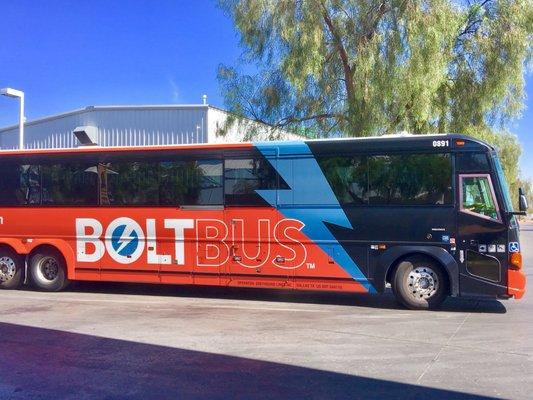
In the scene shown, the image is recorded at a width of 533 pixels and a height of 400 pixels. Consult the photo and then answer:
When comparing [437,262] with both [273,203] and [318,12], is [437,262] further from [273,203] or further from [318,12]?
[318,12]

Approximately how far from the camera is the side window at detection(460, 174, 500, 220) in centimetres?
963

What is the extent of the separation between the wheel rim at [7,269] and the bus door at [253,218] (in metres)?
5.00

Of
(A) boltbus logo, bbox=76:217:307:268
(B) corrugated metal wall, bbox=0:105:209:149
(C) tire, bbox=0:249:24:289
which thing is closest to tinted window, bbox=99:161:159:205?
(A) boltbus logo, bbox=76:217:307:268

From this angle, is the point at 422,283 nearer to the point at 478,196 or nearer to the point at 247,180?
the point at 478,196

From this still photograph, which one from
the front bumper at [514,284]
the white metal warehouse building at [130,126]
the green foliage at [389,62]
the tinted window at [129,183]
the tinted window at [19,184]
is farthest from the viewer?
the white metal warehouse building at [130,126]

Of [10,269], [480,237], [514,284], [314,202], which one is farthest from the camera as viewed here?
[10,269]

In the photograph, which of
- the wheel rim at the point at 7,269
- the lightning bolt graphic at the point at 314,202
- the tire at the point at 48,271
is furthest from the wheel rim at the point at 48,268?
the lightning bolt graphic at the point at 314,202

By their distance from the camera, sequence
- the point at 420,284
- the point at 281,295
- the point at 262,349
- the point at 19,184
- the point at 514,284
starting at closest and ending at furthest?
the point at 262,349 → the point at 514,284 → the point at 420,284 → the point at 281,295 → the point at 19,184

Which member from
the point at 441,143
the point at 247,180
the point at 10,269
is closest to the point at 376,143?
the point at 441,143

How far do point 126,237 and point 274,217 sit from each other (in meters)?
3.04

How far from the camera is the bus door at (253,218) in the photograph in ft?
35.4

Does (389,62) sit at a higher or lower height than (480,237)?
higher

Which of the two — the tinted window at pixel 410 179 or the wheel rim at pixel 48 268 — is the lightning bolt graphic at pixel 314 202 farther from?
the wheel rim at pixel 48 268

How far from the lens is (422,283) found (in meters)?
10.1
